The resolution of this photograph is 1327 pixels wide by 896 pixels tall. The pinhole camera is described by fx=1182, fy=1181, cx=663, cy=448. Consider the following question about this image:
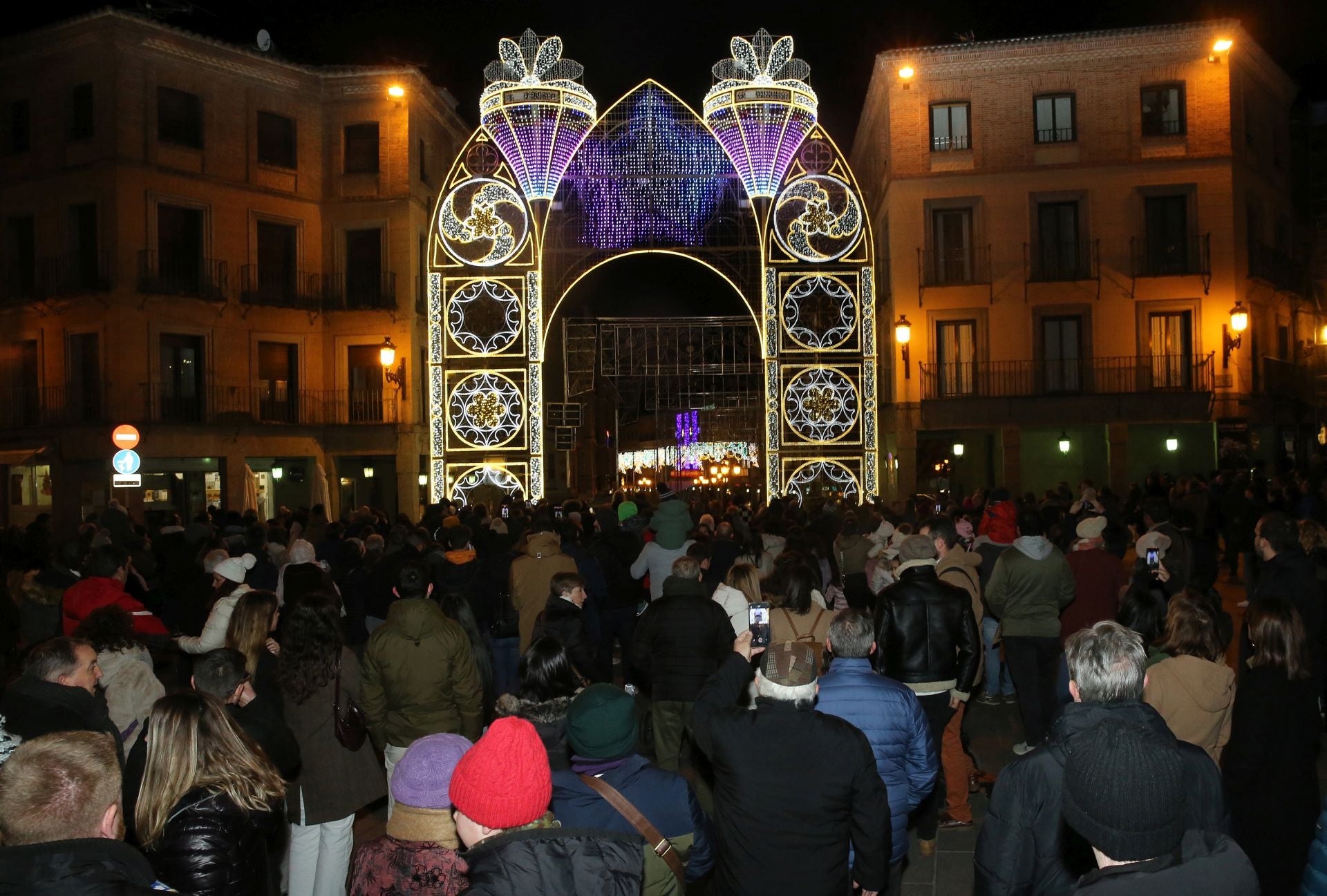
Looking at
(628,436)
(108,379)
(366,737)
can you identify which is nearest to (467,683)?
(366,737)

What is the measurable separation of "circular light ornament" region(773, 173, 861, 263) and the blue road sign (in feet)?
38.4

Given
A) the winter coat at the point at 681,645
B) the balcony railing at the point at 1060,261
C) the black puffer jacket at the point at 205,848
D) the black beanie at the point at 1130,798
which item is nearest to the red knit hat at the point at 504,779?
the black puffer jacket at the point at 205,848

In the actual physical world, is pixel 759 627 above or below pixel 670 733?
above

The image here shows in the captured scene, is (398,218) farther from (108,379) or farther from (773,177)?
(773,177)

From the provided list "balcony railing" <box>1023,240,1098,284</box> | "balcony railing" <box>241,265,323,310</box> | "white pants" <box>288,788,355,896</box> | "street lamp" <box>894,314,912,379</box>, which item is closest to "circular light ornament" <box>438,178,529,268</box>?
"balcony railing" <box>241,265,323,310</box>

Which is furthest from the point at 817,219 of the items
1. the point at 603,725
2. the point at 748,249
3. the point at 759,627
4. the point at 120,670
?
the point at 603,725

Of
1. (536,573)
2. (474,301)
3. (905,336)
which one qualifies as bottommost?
(536,573)

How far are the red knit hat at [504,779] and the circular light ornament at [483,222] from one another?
1978 cm

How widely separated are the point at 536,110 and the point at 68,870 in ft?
66.9

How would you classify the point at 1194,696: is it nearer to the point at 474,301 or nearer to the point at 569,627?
the point at 569,627

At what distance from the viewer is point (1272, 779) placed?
4996 millimetres

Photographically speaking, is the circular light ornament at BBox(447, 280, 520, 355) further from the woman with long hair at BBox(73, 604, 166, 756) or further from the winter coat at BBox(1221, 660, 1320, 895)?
the winter coat at BBox(1221, 660, 1320, 895)

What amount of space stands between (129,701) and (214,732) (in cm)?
242

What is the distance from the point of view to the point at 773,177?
22.0 metres
